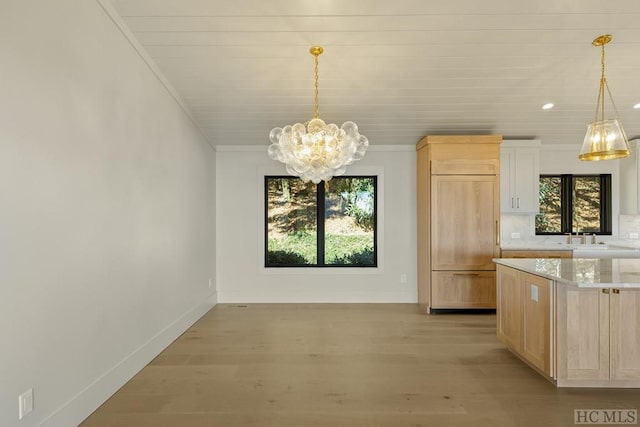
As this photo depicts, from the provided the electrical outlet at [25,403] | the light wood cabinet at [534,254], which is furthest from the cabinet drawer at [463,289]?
the electrical outlet at [25,403]

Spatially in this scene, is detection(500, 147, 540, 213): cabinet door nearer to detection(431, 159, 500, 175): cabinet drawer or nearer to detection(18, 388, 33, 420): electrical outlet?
detection(431, 159, 500, 175): cabinet drawer

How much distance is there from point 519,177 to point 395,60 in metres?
2.80

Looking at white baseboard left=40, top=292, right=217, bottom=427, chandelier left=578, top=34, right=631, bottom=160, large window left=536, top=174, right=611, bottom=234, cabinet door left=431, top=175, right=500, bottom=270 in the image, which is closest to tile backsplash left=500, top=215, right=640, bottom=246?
large window left=536, top=174, right=611, bottom=234

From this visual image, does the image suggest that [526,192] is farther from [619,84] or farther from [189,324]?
[189,324]

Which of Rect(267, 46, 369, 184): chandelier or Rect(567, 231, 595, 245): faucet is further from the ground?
Rect(267, 46, 369, 184): chandelier

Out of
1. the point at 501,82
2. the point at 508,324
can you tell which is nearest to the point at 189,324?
the point at 508,324

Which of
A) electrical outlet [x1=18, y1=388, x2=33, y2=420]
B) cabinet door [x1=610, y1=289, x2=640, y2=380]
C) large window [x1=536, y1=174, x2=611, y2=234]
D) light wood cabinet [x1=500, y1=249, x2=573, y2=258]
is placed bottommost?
electrical outlet [x1=18, y1=388, x2=33, y2=420]

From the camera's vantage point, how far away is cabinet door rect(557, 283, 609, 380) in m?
2.59

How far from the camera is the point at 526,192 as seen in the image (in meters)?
4.99

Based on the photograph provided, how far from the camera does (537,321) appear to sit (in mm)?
2818

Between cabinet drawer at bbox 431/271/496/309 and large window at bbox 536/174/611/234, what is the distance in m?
1.54

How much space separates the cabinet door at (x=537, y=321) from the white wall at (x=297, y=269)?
235cm

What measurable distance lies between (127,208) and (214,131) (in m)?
2.23

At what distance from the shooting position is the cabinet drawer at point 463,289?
15.3 feet
